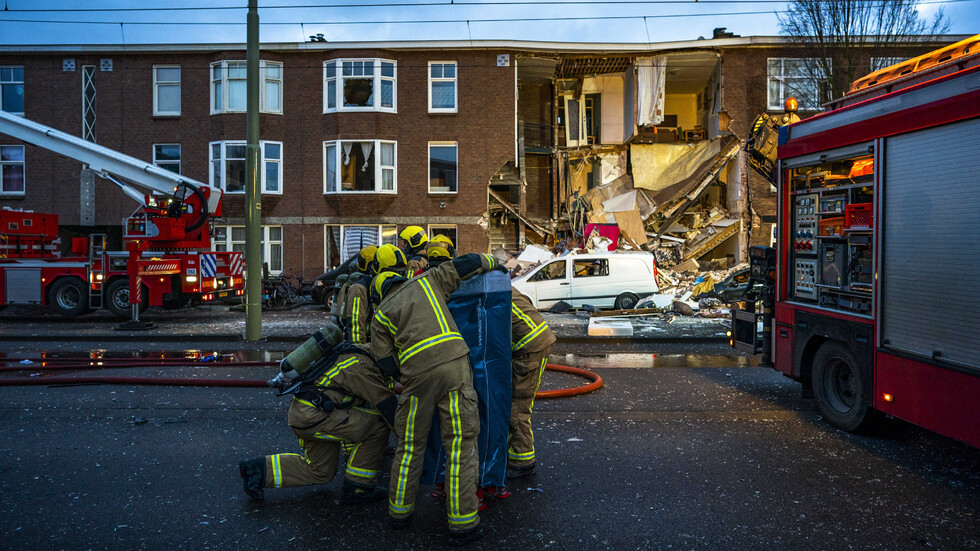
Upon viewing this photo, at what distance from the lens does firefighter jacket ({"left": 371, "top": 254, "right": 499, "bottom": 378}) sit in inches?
148

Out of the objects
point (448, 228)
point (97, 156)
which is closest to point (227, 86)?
point (97, 156)

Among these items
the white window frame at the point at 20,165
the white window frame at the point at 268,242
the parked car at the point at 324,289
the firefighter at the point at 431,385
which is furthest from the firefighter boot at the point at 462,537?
the white window frame at the point at 20,165

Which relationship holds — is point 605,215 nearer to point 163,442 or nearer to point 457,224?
point 457,224

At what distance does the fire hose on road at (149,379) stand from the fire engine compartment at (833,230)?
2442mm

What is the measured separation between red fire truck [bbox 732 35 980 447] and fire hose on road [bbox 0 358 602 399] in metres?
2.11

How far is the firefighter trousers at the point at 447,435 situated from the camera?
3738 millimetres

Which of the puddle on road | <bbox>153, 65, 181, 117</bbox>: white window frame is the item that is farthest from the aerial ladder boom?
the puddle on road

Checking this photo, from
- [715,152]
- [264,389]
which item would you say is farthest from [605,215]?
[264,389]

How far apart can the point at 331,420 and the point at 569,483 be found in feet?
5.58

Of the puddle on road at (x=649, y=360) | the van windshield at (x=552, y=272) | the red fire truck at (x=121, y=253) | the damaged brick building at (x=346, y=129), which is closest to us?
the puddle on road at (x=649, y=360)

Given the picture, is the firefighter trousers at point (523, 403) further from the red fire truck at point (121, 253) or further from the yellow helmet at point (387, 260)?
the red fire truck at point (121, 253)

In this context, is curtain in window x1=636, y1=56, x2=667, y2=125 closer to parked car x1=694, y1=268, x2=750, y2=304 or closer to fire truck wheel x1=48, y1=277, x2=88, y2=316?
parked car x1=694, y1=268, x2=750, y2=304

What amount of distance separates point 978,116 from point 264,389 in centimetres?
691

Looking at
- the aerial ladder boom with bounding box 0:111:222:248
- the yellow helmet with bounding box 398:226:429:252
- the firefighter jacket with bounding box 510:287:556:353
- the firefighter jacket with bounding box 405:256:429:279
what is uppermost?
the aerial ladder boom with bounding box 0:111:222:248
